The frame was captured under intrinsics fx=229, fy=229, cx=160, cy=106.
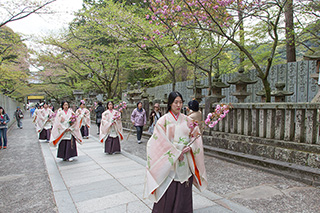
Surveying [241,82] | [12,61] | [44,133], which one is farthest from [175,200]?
[12,61]

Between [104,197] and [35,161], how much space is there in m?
4.60

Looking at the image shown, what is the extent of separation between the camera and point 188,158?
124 inches

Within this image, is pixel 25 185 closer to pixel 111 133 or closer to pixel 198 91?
pixel 111 133

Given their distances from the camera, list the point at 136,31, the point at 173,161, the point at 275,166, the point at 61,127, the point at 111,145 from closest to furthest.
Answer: the point at 173,161
the point at 275,166
the point at 61,127
the point at 111,145
the point at 136,31

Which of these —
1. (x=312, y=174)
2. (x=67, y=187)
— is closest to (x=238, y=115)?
(x=312, y=174)

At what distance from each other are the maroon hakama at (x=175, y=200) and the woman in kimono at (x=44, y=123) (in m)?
10.6

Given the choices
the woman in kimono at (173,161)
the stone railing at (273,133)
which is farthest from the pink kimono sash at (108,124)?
the woman in kimono at (173,161)

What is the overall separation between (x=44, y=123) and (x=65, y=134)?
216 inches

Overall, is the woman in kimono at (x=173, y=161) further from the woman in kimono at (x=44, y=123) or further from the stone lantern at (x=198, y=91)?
the woman in kimono at (x=44, y=123)

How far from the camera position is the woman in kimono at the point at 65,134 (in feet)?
24.2

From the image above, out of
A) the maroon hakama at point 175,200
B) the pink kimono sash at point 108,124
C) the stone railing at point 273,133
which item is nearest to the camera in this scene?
the maroon hakama at point 175,200

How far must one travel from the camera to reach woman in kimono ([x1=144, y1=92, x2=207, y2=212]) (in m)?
3.03

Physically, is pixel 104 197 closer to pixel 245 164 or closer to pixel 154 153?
pixel 154 153

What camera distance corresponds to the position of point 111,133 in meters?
8.56
